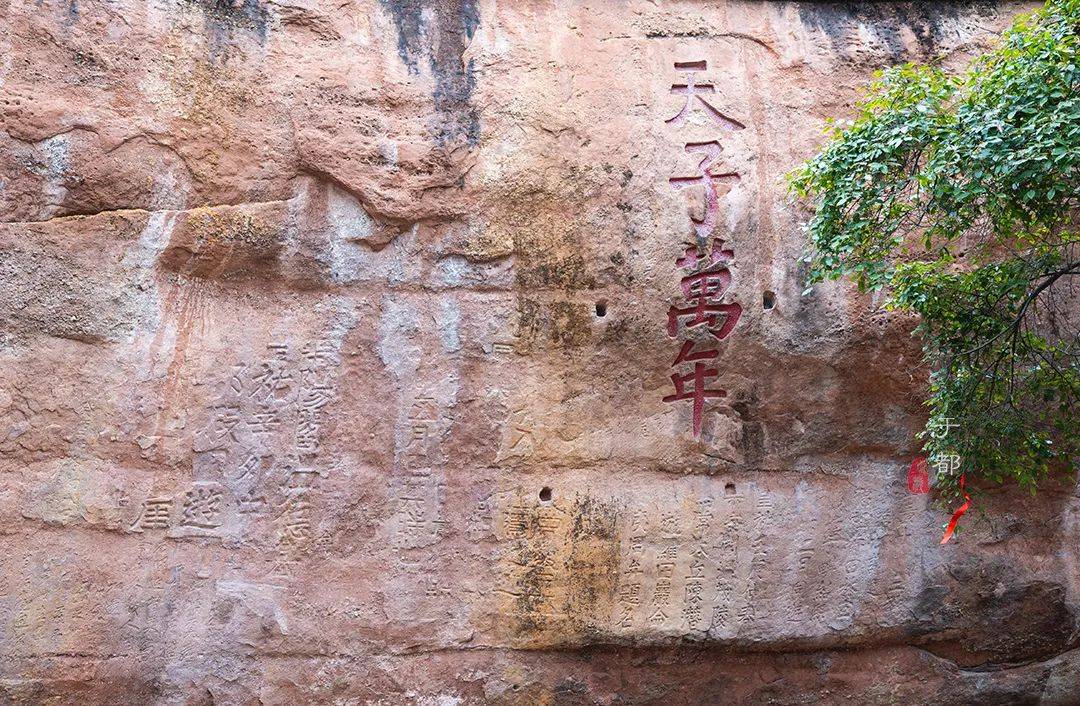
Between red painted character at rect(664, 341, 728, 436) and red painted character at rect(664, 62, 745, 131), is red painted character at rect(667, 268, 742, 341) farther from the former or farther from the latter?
red painted character at rect(664, 62, 745, 131)

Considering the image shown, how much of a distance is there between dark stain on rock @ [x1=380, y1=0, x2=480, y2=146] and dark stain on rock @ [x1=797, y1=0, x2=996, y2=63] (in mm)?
2163

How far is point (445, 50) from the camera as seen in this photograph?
5.92 meters

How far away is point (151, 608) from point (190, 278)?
1.80 meters

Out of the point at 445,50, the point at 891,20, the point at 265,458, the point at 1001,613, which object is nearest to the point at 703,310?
the point at 445,50

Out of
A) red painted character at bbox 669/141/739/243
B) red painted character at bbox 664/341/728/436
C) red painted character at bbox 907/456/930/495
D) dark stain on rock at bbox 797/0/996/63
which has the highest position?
dark stain on rock at bbox 797/0/996/63

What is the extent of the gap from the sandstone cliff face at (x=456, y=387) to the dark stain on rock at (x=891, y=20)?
22cm

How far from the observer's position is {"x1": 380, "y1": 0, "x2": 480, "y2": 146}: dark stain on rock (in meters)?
5.82

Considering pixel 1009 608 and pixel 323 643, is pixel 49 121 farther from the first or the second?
pixel 1009 608

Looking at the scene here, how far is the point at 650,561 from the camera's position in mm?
5758

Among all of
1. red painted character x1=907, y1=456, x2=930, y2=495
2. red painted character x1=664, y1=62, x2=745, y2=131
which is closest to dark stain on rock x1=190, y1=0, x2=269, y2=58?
red painted character x1=664, y1=62, x2=745, y2=131

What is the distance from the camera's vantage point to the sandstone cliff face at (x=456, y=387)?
5.37m

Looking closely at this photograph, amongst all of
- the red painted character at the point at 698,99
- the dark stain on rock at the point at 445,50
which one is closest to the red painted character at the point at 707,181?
the red painted character at the point at 698,99

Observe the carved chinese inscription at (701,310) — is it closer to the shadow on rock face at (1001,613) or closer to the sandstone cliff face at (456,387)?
the sandstone cliff face at (456,387)

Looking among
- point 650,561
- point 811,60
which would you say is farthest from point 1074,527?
point 811,60
